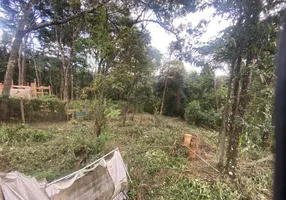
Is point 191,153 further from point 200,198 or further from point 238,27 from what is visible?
point 238,27

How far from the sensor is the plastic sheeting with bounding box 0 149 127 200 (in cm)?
164

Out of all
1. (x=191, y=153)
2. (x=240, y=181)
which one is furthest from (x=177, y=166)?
(x=240, y=181)

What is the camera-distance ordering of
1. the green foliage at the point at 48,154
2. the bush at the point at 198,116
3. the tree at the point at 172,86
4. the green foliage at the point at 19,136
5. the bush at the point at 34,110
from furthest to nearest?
the tree at the point at 172,86
the bush at the point at 198,116
the bush at the point at 34,110
the green foliage at the point at 19,136
the green foliage at the point at 48,154

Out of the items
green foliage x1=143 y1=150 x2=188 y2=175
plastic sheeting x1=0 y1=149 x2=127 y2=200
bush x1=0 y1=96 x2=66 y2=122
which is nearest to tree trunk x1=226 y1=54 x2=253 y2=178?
green foliage x1=143 y1=150 x2=188 y2=175

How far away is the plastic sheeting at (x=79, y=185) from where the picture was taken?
1.64 m

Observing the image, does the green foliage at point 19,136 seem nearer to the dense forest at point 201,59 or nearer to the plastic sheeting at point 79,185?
the dense forest at point 201,59

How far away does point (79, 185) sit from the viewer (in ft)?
6.84

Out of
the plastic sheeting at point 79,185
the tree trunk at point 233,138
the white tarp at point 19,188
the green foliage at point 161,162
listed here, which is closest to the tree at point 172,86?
the green foliage at point 161,162

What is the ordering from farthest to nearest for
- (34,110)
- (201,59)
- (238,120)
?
(34,110)
(201,59)
(238,120)

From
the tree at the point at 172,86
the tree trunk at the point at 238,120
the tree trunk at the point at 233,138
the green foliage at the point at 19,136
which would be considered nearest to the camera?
the tree trunk at the point at 238,120

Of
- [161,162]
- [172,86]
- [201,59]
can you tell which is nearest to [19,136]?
[161,162]

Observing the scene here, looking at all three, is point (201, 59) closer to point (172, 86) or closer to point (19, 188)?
point (19, 188)

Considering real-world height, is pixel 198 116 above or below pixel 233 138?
below

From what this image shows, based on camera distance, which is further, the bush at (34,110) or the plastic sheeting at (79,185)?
the bush at (34,110)
